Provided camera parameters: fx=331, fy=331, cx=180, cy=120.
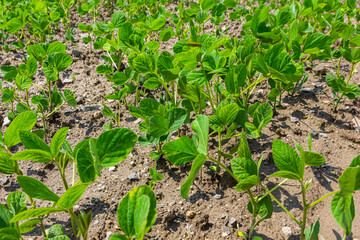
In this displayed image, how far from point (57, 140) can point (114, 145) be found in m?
0.20

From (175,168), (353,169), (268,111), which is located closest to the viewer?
(353,169)

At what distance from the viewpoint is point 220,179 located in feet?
5.19

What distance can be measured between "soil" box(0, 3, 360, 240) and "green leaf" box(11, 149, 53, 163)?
52cm

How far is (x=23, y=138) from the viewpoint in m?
1.02

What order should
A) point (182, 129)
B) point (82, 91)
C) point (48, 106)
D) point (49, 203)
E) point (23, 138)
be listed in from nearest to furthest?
Result: point (23, 138), point (49, 203), point (182, 129), point (48, 106), point (82, 91)

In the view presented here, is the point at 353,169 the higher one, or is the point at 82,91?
the point at 353,169

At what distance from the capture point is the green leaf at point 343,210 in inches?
36.4

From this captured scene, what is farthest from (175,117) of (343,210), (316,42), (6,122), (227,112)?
(6,122)

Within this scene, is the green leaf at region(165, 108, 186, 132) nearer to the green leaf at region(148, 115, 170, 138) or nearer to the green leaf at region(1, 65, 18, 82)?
the green leaf at region(148, 115, 170, 138)

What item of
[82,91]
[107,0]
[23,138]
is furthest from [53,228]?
[107,0]

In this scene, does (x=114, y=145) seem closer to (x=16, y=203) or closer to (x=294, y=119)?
(x=16, y=203)

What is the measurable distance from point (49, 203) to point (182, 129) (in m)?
0.80

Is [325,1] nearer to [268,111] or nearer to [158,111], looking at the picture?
[268,111]

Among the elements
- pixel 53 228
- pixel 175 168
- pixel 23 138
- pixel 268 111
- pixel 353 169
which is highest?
pixel 23 138
